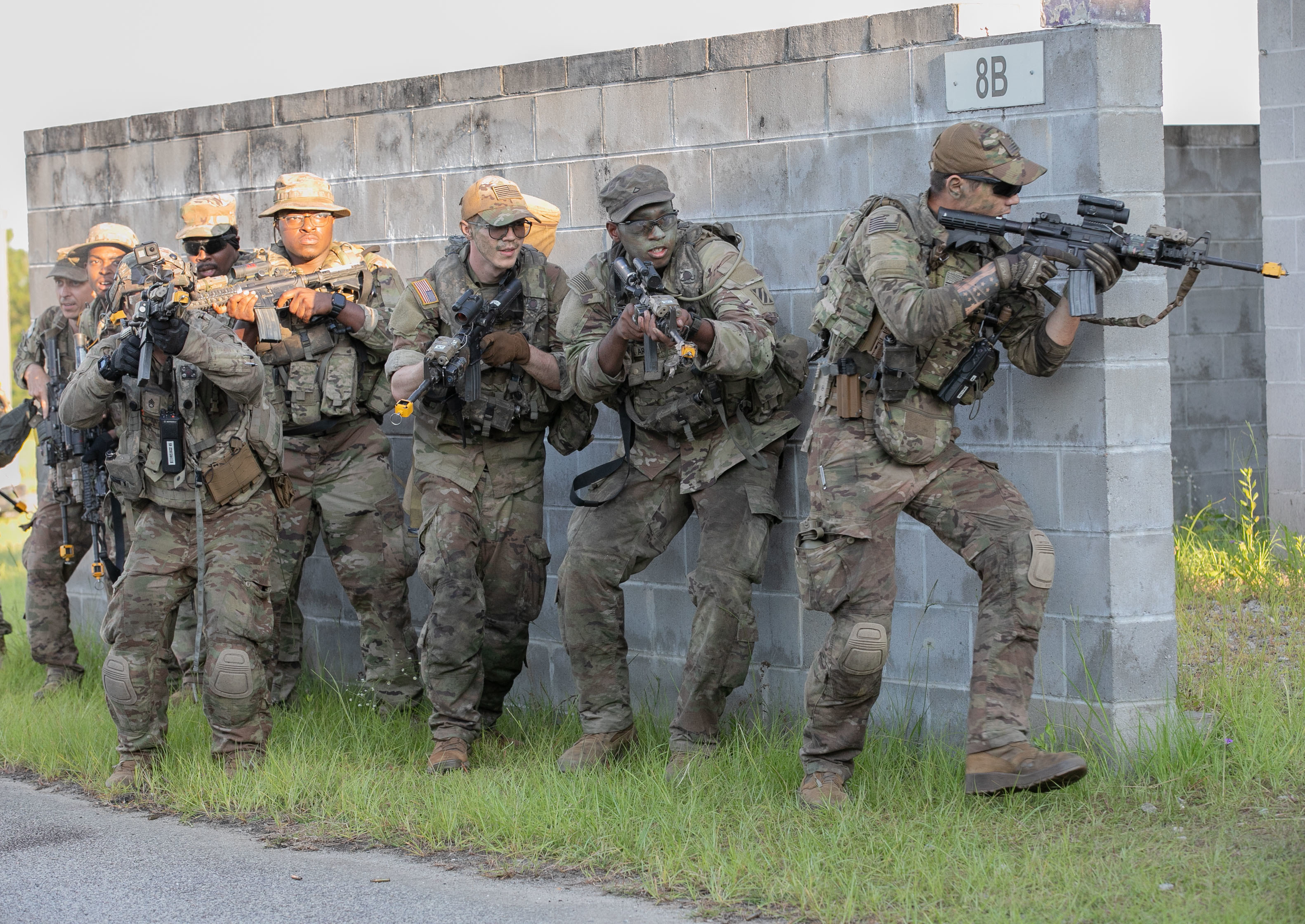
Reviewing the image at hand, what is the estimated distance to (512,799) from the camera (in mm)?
4984

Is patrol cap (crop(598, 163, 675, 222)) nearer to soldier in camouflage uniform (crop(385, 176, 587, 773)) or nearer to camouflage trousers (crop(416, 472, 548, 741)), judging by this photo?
soldier in camouflage uniform (crop(385, 176, 587, 773))

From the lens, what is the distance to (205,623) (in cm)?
557

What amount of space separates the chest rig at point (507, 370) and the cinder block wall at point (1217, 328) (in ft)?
17.1

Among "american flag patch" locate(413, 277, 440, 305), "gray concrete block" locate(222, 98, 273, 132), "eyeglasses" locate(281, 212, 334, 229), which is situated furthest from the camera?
"gray concrete block" locate(222, 98, 273, 132)

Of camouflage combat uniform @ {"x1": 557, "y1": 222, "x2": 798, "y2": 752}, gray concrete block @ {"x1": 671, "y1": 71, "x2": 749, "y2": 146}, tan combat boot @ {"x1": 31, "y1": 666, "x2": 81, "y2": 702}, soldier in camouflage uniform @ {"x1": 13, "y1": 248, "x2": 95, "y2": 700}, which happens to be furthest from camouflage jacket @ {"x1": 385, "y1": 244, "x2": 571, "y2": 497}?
tan combat boot @ {"x1": 31, "y1": 666, "x2": 81, "y2": 702}

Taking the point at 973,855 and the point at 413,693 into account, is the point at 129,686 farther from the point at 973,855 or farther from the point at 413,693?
the point at 973,855

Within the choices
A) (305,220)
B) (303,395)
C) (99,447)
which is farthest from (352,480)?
(99,447)

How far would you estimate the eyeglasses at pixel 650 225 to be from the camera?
528 centimetres

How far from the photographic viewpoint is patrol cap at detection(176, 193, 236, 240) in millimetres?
→ 6949

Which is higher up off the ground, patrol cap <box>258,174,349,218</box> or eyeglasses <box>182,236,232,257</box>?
patrol cap <box>258,174,349,218</box>

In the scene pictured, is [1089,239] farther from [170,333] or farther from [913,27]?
[170,333]

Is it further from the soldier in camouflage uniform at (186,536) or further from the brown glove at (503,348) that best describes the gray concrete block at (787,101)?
the soldier in camouflage uniform at (186,536)

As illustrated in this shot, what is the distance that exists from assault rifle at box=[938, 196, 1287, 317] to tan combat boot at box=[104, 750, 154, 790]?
3.57 metres

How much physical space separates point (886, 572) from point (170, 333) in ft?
8.68
